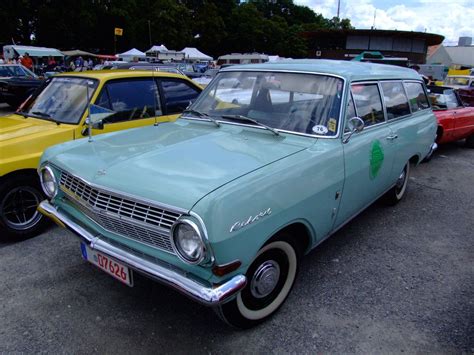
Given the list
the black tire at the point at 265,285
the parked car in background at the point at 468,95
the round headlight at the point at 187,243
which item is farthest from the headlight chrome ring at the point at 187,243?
the parked car in background at the point at 468,95

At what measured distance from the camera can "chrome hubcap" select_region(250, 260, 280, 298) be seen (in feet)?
8.44

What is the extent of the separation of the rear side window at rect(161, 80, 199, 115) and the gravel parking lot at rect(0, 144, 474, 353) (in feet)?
7.26

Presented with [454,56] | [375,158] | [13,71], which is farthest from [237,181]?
[454,56]

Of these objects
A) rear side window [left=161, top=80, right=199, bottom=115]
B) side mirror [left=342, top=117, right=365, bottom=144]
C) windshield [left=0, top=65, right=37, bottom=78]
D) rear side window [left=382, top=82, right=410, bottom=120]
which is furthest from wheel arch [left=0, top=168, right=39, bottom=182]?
windshield [left=0, top=65, right=37, bottom=78]

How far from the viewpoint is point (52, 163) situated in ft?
9.98

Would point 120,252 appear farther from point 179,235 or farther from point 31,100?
point 31,100

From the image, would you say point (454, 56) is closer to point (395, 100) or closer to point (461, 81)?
point (461, 81)

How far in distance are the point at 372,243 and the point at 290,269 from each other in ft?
5.40

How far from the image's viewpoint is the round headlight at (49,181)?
302 cm

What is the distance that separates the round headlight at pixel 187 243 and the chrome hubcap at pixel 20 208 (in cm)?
262

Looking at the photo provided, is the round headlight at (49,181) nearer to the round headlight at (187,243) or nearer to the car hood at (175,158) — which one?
the car hood at (175,158)

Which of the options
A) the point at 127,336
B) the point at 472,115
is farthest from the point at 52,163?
the point at 472,115

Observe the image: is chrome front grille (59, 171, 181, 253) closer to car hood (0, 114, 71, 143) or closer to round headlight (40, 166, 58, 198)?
round headlight (40, 166, 58, 198)

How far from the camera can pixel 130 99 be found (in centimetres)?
485
